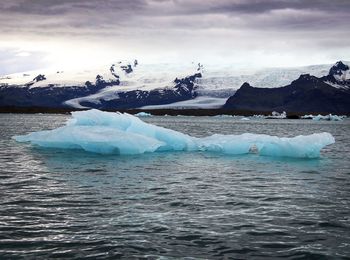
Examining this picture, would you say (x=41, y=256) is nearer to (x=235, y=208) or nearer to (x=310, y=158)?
(x=235, y=208)

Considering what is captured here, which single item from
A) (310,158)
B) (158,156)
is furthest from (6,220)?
(310,158)

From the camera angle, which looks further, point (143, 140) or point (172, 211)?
point (143, 140)

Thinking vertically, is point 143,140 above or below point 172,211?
above

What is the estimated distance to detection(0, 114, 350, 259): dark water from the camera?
32.8ft

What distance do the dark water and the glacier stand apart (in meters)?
5.06

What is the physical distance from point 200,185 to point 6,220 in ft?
24.7

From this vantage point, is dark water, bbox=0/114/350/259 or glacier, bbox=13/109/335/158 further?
glacier, bbox=13/109/335/158

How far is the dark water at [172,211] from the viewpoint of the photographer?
10000 mm

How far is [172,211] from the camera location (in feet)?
43.3

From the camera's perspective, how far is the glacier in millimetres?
28203

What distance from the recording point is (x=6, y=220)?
39.5 feet

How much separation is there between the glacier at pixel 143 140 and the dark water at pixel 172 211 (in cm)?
506

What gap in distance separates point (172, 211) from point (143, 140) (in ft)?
53.1

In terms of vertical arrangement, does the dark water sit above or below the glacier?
below
